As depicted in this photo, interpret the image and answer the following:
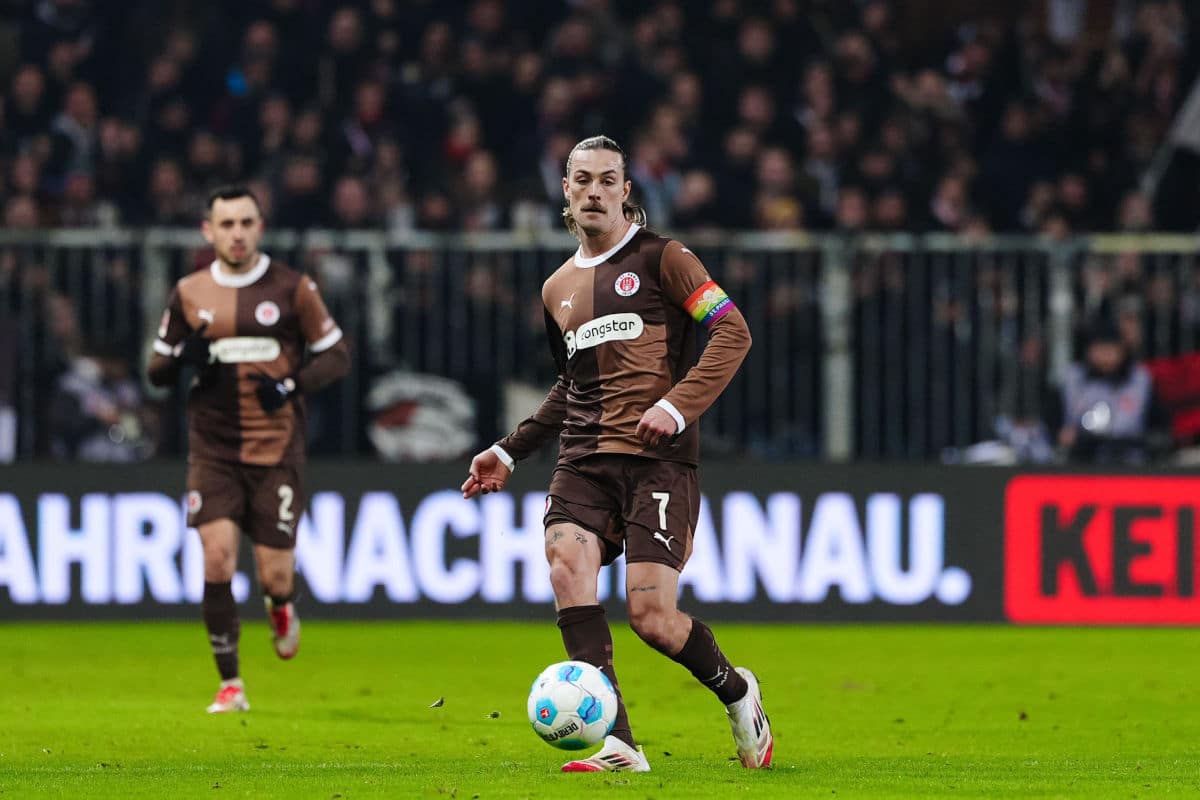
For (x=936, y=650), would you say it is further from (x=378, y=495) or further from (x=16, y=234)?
(x=16, y=234)

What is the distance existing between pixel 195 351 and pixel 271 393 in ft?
1.30

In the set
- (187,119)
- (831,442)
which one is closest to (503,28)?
(187,119)

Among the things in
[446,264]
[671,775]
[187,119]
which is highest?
[187,119]

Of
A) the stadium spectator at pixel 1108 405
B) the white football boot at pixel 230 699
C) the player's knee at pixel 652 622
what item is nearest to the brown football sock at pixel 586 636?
the player's knee at pixel 652 622

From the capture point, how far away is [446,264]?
13523 millimetres

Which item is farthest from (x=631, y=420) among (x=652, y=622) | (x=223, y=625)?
(x=223, y=625)

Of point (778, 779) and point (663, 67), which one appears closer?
point (778, 779)

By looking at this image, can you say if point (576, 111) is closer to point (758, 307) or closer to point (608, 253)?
point (758, 307)

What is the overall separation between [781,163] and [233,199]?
20.1 ft

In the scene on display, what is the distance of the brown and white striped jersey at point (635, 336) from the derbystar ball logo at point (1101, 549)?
720 centimetres

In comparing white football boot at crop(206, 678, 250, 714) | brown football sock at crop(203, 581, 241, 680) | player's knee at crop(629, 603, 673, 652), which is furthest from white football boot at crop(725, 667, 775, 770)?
brown football sock at crop(203, 581, 241, 680)

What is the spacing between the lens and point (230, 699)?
369 inches

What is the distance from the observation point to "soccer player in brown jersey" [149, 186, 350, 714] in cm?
966

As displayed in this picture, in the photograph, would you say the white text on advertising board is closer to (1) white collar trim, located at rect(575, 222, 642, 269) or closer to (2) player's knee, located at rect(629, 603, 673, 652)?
(1) white collar trim, located at rect(575, 222, 642, 269)
